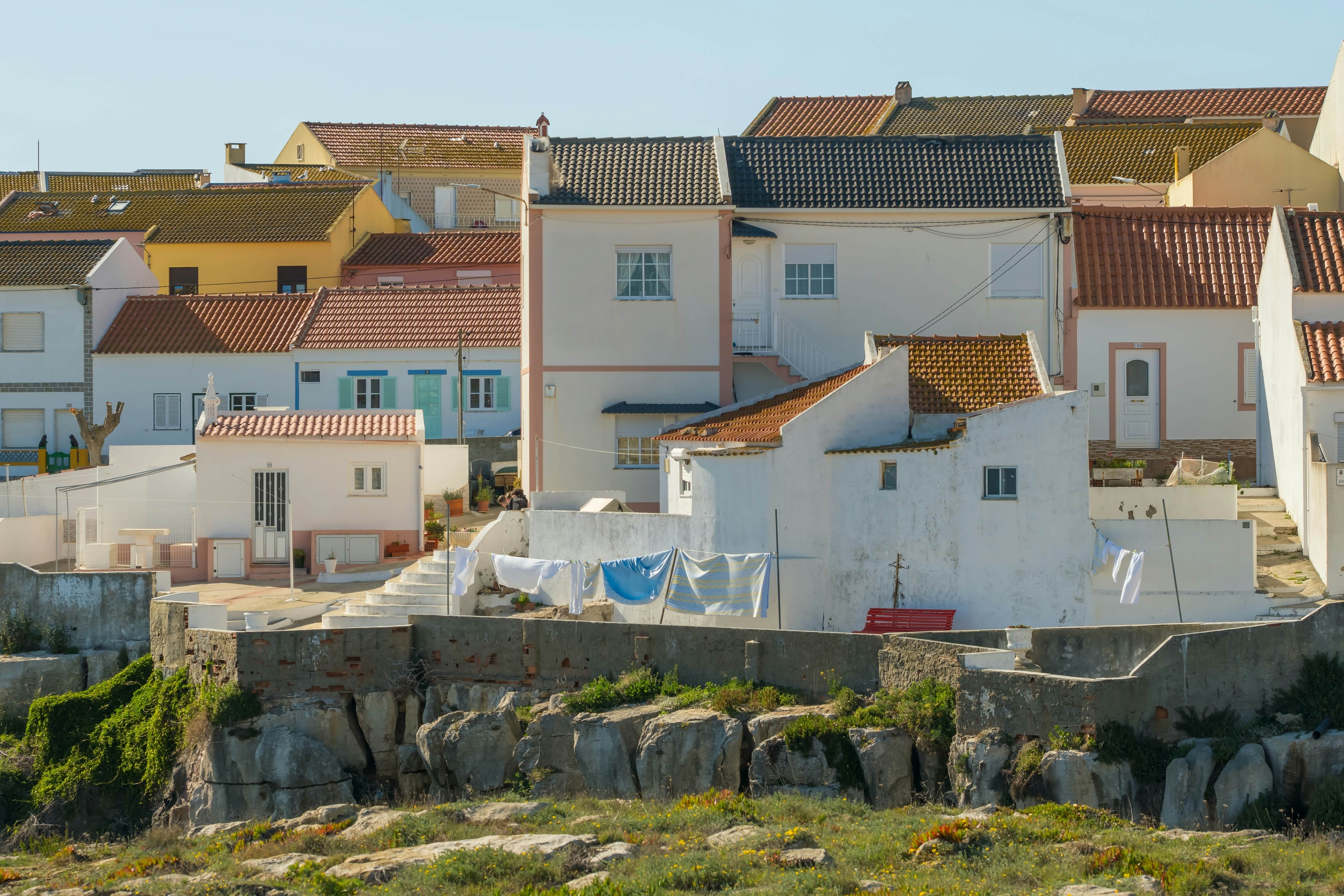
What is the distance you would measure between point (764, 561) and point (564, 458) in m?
8.72

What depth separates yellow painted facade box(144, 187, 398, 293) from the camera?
5328 cm

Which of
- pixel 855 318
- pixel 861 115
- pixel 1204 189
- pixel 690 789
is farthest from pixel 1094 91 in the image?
pixel 690 789

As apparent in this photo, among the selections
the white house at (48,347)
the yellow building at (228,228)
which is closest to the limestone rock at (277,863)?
the white house at (48,347)

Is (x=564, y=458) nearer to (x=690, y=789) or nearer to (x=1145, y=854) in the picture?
(x=690, y=789)

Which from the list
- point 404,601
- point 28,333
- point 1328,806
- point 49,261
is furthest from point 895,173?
point 28,333

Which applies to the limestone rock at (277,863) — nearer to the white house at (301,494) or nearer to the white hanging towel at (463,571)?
the white hanging towel at (463,571)

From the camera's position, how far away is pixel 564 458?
34.8m

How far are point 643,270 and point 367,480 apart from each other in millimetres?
7492

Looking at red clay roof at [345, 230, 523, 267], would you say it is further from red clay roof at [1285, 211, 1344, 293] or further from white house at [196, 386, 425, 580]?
red clay roof at [1285, 211, 1344, 293]

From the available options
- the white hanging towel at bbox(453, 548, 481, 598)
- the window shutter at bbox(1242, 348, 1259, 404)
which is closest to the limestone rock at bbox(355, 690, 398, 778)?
the white hanging towel at bbox(453, 548, 481, 598)

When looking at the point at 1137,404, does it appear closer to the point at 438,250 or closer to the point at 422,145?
→ the point at 438,250

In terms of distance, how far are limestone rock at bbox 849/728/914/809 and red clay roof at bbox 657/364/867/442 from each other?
23.4ft

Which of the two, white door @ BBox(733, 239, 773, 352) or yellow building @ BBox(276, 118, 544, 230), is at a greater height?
yellow building @ BBox(276, 118, 544, 230)

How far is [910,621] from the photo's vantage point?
26844 millimetres
